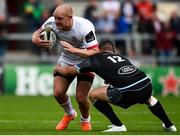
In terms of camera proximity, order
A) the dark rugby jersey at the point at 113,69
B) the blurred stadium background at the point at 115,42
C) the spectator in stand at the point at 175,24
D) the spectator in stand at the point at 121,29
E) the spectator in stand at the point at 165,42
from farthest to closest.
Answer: the spectator in stand at the point at 175,24 → the spectator in stand at the point at 165,42 → the spectator in stand at the point at 121,29 → the blurred stadium background at the point at 115,42 → the dark rugby jersey at the point at 113,69

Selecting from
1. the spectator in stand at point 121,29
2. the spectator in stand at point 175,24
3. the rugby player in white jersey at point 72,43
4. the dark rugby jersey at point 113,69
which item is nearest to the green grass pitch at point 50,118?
the rugby player in white jersey at point 72,43

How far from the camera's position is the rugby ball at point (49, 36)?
42.8 feet

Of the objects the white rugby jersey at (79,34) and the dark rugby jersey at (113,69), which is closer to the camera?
the dark rugby jersey at (113,69)

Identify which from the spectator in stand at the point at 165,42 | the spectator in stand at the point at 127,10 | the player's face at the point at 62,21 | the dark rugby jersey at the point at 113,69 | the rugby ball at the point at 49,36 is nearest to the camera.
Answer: the dark rugby jersey at the point at 113,69

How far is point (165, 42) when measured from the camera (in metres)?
25.7

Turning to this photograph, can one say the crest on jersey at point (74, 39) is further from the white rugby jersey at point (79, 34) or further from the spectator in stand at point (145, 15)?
the spectator in stand at point (145, 15)

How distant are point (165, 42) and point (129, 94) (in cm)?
1344

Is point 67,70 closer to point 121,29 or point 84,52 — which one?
point 84,52

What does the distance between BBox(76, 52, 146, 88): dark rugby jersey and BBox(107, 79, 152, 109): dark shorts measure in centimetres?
9

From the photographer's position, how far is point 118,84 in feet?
40.8

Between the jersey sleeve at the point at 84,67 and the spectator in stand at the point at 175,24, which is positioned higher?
the jersey sleeve at the point at 84,67

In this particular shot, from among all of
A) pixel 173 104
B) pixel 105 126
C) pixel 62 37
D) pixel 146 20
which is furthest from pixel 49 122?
pixel 146 20

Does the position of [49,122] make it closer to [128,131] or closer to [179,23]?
[128,131]

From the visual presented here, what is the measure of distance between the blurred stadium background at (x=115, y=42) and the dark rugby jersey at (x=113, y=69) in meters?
11.5
